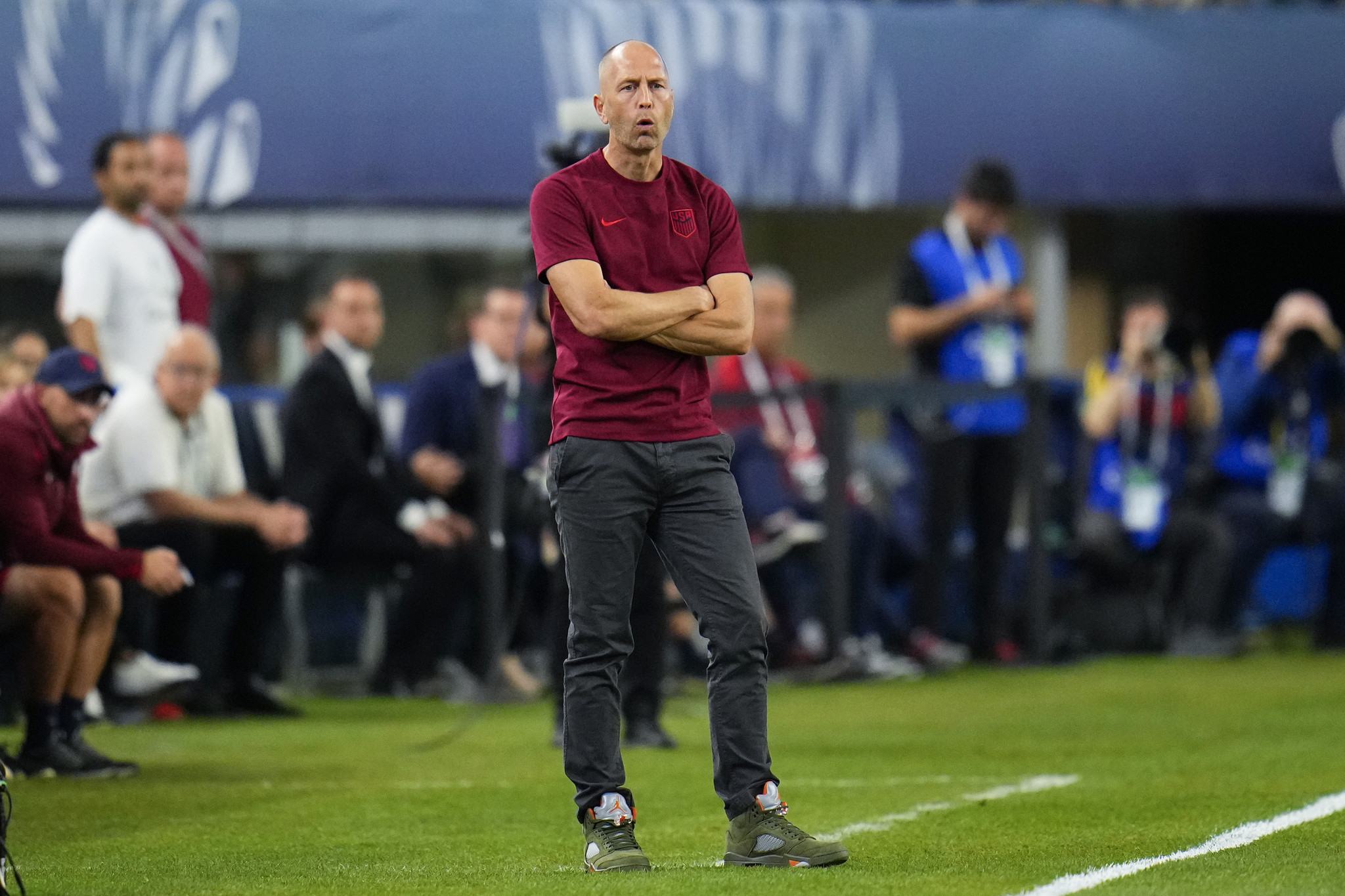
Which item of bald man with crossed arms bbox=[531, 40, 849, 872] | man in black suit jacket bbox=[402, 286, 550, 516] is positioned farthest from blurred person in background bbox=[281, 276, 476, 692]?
bald man with crossed arms bbox=[531, 40, 849, 872]

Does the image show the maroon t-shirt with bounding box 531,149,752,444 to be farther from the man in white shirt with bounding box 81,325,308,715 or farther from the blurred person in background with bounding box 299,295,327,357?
the blurred person in background with bounding box 299,295,327,357

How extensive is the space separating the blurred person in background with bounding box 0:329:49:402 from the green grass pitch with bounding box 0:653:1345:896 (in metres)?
1.34

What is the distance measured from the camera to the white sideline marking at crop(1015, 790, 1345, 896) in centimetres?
448

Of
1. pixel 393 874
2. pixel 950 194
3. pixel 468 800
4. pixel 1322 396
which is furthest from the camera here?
pixel 950 194

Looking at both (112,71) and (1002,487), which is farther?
(112,71)

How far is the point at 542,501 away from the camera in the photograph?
8109 millimetres

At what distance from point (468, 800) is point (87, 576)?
1.68 metres

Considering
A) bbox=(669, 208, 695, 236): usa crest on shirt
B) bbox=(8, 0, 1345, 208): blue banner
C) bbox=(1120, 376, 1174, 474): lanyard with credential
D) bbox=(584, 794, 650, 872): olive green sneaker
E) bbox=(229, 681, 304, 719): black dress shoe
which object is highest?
bbox=(8, 0, 1345, 208): blue banner

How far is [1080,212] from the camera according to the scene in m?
15.9

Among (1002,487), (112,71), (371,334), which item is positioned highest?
(112,71)

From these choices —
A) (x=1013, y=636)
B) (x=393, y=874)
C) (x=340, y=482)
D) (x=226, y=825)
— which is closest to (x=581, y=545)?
(x=393, y=874)

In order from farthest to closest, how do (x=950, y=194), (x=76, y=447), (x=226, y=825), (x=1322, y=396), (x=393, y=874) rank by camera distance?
(x=950, y=194)
(x=1322, y=396)
(x=76, y=447)
(x=226, y=825)
(x=393, y=874)

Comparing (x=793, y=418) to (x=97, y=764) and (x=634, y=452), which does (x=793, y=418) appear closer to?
(x=97, y=764)

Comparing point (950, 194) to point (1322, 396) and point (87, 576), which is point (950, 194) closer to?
point (1322, 396)
